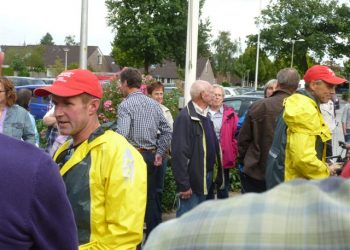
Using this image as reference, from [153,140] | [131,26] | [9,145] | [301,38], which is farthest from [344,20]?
[9,145]

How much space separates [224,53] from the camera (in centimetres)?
9994

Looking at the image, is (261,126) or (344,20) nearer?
(261,126)

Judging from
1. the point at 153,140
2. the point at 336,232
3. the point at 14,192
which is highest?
the point at 336,232

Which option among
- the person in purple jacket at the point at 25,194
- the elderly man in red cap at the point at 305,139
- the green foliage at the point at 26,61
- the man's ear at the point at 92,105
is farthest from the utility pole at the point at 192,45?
the green foliage at the point at 26,61

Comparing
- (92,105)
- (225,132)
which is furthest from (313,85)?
(225,132)

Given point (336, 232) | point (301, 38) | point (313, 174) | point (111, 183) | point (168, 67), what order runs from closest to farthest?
point (336, 232) → point (111, 183) → point (313, 174) → point (301, 38) → point (168, 67)

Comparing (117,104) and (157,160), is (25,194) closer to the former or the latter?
(157,160)

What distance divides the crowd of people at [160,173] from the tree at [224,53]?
90.0 m

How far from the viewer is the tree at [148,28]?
48250 millimetres

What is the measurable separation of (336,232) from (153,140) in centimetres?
526

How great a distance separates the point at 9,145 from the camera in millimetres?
1645

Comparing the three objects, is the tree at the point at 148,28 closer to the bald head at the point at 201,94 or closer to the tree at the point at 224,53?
the bald head at the point at 201,94

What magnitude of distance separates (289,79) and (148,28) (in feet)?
144

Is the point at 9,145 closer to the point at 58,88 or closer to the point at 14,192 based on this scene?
the point at 14,192
